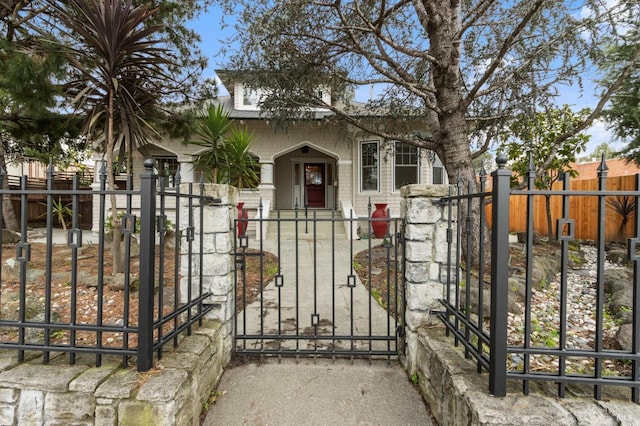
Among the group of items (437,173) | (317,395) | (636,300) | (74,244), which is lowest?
(317,395)

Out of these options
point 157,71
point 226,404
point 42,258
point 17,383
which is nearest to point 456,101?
point 157,71

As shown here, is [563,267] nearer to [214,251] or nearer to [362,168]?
[214,251]

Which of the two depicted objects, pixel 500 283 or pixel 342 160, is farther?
pixel 342 160

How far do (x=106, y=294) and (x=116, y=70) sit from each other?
9.07 ft

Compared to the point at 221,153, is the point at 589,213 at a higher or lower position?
lower

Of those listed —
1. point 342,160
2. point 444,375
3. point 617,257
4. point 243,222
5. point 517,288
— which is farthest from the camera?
point 342,160

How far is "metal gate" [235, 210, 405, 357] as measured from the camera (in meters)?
2.69

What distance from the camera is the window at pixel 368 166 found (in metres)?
10.1

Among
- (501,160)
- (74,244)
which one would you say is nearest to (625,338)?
(501,160)

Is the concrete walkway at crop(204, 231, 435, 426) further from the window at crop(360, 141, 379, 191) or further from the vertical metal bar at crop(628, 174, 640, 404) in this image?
the window at crop(360, 141, 379, 191)

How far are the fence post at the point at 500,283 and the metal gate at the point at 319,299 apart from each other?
0.90 metres

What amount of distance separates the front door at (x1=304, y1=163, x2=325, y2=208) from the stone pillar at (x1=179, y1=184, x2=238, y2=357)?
32.6ft

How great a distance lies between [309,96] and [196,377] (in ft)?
16.4

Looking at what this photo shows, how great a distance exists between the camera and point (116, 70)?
3.96 m
